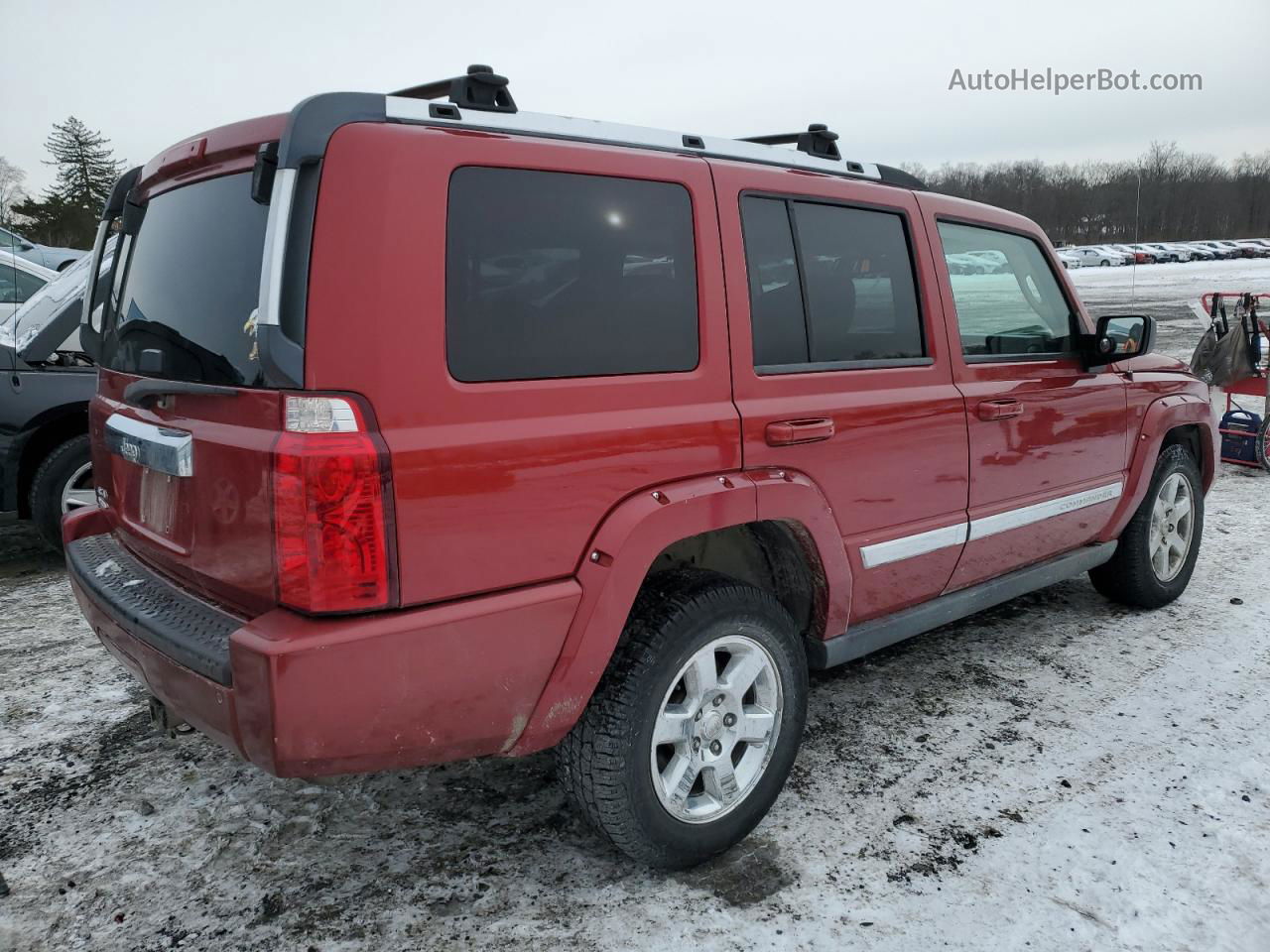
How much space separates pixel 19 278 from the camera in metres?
6.80

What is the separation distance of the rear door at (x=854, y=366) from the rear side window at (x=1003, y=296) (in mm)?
207

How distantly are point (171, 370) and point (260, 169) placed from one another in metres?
0.59

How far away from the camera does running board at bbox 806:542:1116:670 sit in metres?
2.91

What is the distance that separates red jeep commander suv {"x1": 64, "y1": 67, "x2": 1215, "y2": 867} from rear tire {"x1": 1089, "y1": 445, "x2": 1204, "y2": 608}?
1494mm

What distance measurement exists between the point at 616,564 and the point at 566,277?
709mm

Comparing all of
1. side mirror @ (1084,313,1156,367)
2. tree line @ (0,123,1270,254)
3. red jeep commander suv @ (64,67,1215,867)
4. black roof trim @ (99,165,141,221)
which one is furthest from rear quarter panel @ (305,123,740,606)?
tree line @ (0,123,1270,254)

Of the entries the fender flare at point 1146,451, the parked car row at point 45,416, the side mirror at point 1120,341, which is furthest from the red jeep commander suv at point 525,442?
the parked car row at point 45,416

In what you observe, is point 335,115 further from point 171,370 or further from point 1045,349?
point 1045,349

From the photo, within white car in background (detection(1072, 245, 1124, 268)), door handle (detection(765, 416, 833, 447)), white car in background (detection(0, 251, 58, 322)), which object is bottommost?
door handle (detection(765, 416, 833, 447))

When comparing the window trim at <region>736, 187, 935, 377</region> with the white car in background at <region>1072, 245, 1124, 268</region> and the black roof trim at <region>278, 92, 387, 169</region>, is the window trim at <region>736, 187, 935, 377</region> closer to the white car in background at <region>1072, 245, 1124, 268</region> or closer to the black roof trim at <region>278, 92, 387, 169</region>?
the black roof trim at <region>278, 92, 387, 169</region>

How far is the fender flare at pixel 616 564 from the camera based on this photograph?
218 cm

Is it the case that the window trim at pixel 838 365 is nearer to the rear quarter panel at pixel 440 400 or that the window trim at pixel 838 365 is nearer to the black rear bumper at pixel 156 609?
the rear quarter panel at pixel 440 400

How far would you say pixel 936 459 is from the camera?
306 cm

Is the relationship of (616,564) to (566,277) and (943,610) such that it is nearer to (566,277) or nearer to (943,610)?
(566,277)
